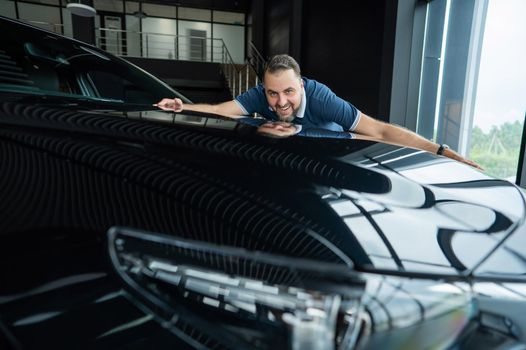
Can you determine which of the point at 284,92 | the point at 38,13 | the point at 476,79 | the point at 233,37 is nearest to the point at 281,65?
the point at 284,92

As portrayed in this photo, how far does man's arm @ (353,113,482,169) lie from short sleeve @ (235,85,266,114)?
56 centimetres

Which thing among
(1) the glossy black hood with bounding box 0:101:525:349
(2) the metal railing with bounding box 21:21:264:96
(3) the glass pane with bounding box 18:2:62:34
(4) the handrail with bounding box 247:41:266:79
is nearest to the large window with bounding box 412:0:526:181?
(1) the glossy black hood with bounding box 0:101:525:349

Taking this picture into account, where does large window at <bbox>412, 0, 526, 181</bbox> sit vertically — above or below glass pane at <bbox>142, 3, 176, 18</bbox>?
below

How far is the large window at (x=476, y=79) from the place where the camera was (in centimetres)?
384

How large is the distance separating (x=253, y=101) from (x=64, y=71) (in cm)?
95

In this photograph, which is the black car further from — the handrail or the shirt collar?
the handrail

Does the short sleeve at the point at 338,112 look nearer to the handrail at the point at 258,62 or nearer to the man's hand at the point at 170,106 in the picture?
the man's hand at the point at 170,106

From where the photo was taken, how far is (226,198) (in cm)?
50

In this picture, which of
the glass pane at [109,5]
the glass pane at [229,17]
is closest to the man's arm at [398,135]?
the glass pane at [229,17]

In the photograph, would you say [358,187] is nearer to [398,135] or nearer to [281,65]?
[398,135]

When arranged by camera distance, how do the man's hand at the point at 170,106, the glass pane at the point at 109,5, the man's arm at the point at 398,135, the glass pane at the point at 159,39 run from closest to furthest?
the man's hand at the point at 170,106
the man's arm at the point at 398,135
the glass pane at the point at 159,39
the glass pane at the point at 109,5

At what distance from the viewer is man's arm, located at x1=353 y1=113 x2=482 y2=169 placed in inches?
52.0

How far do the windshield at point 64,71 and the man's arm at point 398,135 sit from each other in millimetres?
915

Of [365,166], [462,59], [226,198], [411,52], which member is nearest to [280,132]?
[365,166]
